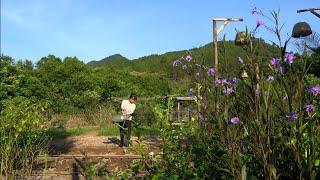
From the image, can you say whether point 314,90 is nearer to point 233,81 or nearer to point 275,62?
point 275,62

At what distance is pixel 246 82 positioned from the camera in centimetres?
444

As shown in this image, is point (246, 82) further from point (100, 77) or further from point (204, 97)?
point (100, 77)

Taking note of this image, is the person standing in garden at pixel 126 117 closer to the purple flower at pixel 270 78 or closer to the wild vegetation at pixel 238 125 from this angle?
the wild vegetation at pixel 238 125

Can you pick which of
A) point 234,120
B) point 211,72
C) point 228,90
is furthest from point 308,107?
point 211,72

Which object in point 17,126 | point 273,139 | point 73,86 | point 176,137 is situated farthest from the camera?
point 73,86

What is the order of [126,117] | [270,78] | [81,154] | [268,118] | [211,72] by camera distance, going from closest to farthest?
[268,118] < [270,78] < [211,72] < [81,154] < [126,117]

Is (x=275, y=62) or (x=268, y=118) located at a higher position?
(x=275, y=62)

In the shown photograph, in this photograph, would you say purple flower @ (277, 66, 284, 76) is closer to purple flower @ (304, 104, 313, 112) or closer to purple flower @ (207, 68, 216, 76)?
purple flower @ (304, 104, 313, 112)

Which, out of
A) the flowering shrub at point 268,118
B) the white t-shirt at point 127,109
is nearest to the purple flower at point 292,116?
the flowering shrub at point 268,118

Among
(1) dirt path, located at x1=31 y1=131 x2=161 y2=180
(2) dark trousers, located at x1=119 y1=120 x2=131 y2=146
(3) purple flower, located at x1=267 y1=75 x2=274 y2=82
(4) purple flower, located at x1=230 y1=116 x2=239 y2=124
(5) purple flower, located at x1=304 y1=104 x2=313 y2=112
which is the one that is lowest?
(1) dirt path, located at x1=31 y1=131 x2=161 y2=180

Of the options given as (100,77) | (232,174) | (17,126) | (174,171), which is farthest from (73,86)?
(232,174)

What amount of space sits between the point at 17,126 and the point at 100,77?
19784mm

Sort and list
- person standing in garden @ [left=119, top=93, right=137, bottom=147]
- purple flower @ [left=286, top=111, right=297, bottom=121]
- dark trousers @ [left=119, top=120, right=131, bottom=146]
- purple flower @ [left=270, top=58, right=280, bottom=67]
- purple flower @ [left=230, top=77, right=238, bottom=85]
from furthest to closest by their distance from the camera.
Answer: person standing in garden @ [left=119, top=93, right=137, bottom=147] < dark trousers @ [left=119, top=120, right=131, bottom=146] < purple flower @ [left=230, top=77, right=238, bottom=85] < purple flower @ [left=270, top=58, right=280, bottom=67] < purple flower @ [left=286, top=111, right=297, bottom=121]

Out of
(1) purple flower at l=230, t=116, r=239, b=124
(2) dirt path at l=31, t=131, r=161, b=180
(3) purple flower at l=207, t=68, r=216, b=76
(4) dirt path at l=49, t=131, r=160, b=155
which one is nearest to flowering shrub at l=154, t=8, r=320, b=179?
(1) purple flower at l=230, t=116, r=239, b=124
